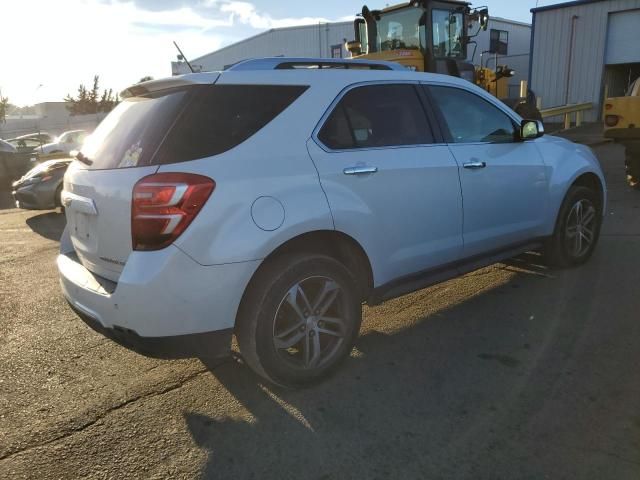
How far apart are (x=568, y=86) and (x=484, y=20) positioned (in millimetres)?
11956

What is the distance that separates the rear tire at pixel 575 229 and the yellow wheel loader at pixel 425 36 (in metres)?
5.52

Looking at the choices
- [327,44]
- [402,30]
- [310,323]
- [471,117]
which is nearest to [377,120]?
[471,117]

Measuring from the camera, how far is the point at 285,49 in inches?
1491

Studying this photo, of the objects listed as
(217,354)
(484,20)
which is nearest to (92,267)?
(217,354)

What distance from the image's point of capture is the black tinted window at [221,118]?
8.64 feet

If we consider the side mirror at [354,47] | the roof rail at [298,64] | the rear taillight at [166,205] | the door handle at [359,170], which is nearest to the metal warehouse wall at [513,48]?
the side mirror at [354,47]

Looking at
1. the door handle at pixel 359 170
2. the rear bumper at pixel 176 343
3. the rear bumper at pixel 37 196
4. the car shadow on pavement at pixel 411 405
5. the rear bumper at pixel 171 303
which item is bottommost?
the car shadow on pavement at pixel 411 405

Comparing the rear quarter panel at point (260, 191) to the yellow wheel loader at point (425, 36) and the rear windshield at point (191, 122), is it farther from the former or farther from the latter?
the yellow wheel loader at point (425, 36)

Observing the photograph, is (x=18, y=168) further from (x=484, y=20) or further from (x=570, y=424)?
(x=570, y=424)

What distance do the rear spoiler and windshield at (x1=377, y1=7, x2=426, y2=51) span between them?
886cm

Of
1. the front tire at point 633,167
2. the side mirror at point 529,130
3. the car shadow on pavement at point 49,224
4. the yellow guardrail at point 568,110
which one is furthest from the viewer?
the yellow guardrail at point 568,110

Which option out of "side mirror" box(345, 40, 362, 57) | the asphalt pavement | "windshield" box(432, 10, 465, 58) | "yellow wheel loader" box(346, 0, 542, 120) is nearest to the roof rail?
the asphalt pavement

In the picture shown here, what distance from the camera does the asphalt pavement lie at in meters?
2.42

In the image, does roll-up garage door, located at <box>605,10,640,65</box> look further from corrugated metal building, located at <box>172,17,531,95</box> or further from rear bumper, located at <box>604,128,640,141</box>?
rear bumper, located at <box>604,128,640,141</box>
